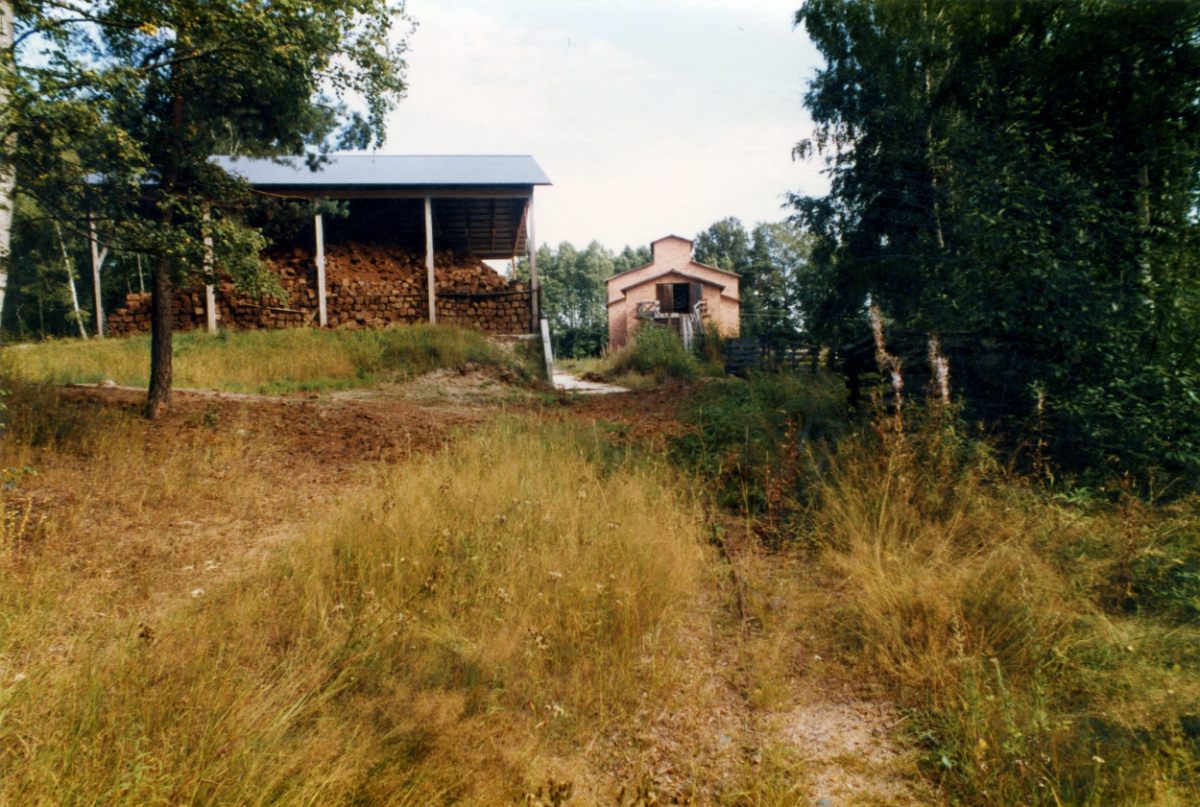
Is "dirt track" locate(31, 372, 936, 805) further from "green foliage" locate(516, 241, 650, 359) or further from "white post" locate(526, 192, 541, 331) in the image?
"green foliage" locate(516, 241, 650, 359)

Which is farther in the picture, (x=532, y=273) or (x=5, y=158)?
(x=532, y=273)

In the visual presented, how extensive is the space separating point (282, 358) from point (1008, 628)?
498 inches

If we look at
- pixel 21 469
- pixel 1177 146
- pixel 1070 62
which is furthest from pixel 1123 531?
pixel 21 469

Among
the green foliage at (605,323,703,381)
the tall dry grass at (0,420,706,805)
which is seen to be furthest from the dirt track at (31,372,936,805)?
the green foliage at (605,323,703,381)

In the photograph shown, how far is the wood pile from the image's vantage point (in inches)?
620

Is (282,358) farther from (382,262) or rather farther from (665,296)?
(665,296)

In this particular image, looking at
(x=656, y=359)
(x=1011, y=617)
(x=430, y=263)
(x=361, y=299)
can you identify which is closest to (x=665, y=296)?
(x=656, y=359)

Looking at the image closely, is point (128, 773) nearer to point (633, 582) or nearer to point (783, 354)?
point (633, 582)

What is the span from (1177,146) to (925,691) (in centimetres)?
503

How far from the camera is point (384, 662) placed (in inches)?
113

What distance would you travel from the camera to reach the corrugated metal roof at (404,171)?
1631 centimetres

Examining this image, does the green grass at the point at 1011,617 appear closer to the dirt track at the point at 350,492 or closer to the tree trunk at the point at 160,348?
the dirt track at the point at 350,492

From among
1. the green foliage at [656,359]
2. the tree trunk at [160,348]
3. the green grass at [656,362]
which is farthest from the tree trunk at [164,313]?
the green foliage at [656,359]

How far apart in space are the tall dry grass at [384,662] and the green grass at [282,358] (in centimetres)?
866
